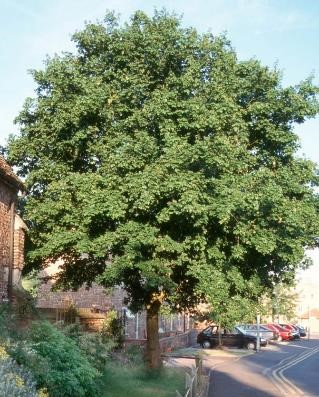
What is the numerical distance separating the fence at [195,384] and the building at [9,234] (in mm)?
5595

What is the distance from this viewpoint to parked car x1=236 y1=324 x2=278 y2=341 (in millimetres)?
48081

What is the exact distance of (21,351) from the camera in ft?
34.4

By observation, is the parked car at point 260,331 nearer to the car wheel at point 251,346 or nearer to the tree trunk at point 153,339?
the car wheel at point 251,346

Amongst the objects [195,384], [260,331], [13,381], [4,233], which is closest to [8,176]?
[4,233]

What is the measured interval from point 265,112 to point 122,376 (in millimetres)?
9409

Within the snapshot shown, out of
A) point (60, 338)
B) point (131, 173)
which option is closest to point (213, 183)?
point (131, 173)

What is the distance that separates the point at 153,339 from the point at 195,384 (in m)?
4.54

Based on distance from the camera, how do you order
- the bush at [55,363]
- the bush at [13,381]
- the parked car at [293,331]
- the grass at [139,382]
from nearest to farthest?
the bush at [13,381], the bush at [55,363], the grass at [139,382], the parked car at [293,331]

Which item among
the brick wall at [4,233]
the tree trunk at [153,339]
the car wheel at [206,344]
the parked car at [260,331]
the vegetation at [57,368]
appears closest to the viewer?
the vegetation at [57,368]

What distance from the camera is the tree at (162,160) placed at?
16.7 metres

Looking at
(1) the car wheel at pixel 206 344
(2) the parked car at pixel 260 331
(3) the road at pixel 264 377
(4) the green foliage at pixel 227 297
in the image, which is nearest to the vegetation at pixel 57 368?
(4) the green foliage at pixel 227 297

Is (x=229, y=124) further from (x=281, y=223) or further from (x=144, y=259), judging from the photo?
(x=144, y=259)

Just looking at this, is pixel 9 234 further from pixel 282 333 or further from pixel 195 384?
pixel 282 333

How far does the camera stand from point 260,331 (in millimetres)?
50781
